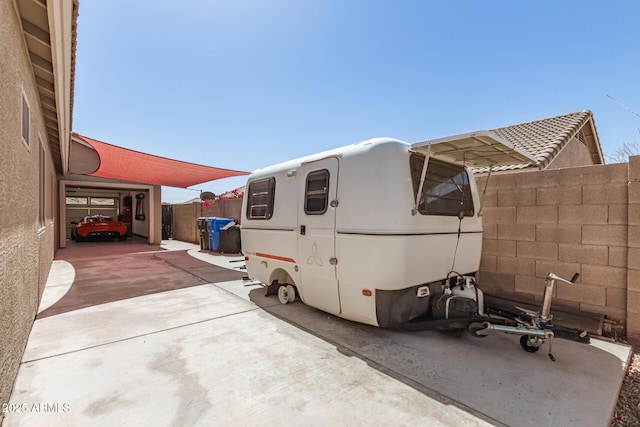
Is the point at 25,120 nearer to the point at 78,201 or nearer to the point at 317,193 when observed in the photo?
the point at 317,193

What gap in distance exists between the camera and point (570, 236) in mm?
3965

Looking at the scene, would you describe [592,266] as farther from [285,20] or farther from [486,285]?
[285,20]

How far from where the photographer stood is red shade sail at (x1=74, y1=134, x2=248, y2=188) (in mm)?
8377

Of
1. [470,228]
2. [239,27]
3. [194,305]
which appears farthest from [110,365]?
[239,27]

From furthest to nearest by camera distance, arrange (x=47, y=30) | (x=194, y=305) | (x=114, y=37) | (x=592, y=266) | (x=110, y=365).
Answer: (x=114, y=37)
(x=194, y=305)
(x=592, y=266)
(x=47, y=30)
(x=110, y=365)

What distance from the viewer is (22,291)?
2.92 metres

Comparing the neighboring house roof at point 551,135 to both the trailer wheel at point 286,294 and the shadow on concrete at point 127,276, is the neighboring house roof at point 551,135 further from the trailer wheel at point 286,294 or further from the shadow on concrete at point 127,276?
the shadow on concrete at point 127,276

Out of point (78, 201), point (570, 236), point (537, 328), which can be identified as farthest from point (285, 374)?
point (78, 201)

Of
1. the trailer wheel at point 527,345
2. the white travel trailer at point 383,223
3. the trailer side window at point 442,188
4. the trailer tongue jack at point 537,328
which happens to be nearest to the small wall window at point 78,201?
the white travel trailer at point 383,223

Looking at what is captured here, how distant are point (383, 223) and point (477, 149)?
142 centimetres

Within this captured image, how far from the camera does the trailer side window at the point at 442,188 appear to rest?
3.46 m

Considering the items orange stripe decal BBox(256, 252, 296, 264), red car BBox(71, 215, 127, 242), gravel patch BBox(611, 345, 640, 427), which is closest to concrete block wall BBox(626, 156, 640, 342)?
gravel patch BBox(611, 345, 640, 427)

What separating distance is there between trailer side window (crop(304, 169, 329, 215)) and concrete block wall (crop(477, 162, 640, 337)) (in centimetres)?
279

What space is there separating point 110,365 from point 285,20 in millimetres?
6721
